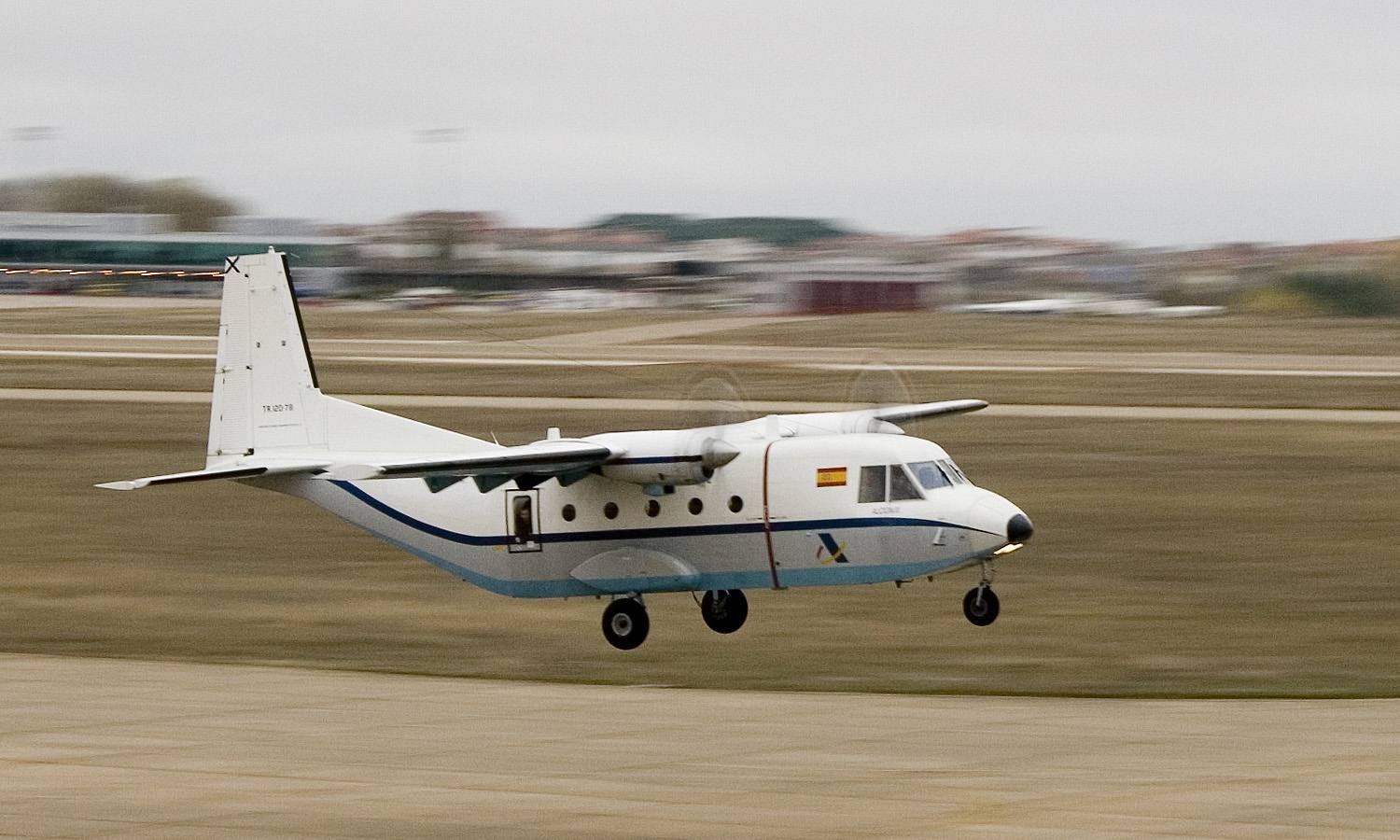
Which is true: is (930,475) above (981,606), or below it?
above

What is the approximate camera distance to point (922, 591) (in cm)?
2845

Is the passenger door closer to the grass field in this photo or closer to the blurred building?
the grass field

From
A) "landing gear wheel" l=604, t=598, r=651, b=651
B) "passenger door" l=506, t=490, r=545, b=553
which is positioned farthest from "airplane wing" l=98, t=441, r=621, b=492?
"landing gear wheel" l=604, t=598, r=651, b=651

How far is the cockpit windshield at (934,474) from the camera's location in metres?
21.2

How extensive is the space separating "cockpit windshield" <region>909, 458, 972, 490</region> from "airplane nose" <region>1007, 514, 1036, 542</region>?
3.55 ft

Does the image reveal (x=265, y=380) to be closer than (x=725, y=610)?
No

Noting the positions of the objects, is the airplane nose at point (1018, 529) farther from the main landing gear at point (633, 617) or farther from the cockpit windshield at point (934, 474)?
the main landing gear at point (633, 617)

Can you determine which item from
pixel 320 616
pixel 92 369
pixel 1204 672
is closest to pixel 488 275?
pixel 92 369

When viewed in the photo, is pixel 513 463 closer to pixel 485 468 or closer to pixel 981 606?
pixel 485 468

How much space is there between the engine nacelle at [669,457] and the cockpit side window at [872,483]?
167 centimetres

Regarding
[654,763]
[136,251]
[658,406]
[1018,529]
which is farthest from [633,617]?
[136,251]

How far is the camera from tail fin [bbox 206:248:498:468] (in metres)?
24.9

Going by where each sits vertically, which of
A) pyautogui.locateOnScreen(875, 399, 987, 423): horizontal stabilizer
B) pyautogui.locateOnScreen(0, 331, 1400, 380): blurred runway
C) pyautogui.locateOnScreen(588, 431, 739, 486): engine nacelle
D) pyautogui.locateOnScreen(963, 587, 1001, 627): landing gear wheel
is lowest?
pyautogui.locateOnScreen(963, 587, 1001, 627): landing gear wheel

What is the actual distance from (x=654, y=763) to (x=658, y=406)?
35.2 m
